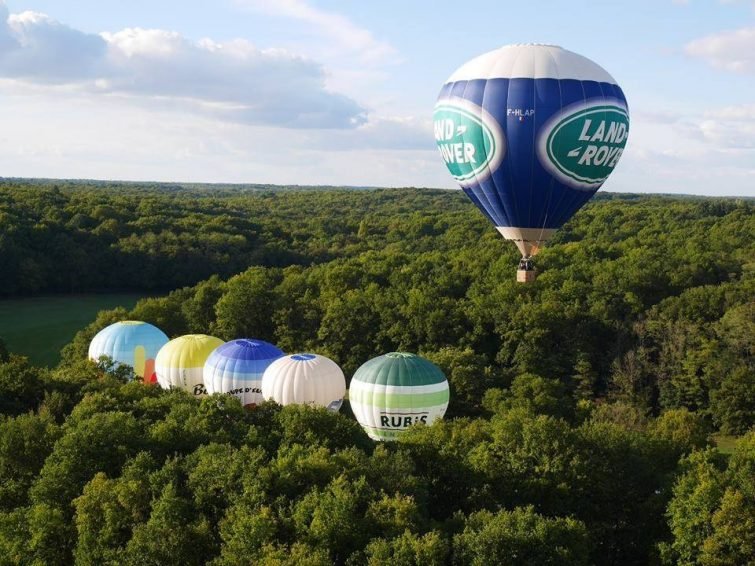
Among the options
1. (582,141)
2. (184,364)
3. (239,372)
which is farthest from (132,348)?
(582,141)

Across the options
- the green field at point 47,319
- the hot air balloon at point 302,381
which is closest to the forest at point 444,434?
the hot air balloon at point 302,381

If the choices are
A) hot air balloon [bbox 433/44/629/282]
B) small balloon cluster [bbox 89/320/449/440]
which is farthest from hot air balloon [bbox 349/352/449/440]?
hot air balloon [bbox 433/44/629/282]

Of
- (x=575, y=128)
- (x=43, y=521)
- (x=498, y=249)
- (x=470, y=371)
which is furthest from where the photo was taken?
(x=498, y=249)

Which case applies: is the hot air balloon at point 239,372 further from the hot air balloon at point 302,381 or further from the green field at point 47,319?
the green field at point 47,319

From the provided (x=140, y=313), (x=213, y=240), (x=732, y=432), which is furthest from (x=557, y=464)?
(x=213, y=240)

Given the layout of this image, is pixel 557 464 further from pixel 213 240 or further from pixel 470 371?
pixel 213 240

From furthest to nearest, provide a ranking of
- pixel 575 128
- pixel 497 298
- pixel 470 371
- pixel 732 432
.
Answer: pixel 497 298, pixel 732 432, pixel 470 371, pixel 575 128

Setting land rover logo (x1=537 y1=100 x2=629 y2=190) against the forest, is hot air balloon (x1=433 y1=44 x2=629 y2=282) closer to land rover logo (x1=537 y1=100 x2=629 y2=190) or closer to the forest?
land rover logo (x1=537 y1=100 x2=629 y2=190)
